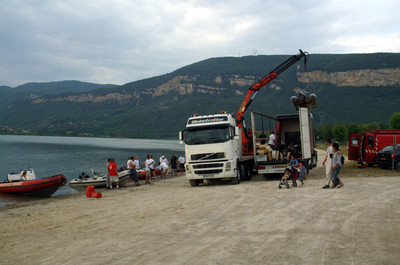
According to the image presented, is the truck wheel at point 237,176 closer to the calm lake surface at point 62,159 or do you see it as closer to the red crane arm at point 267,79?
the red crane arm at point 267,79

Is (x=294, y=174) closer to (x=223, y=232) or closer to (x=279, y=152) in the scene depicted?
(x=279, y=152)

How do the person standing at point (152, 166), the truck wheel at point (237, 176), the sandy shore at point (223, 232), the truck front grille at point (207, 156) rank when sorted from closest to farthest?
the sandy shore at point (223, 232), the truck front grille at point (207, 156), the truck wheel at point (237, 176), the person standing at point (152, 166)

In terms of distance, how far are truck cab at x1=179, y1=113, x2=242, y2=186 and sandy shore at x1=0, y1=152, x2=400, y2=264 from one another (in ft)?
17.1

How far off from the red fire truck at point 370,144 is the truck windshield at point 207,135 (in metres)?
10.7

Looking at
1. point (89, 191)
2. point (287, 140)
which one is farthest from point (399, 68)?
point (89, 191)

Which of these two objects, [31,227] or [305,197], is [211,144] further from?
[31,227]

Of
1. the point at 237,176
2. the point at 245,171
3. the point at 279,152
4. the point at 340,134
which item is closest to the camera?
the point at 237,176

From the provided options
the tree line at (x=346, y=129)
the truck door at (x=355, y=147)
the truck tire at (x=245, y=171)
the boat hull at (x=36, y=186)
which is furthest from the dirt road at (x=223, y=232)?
the tree line at (x=346, y=129)

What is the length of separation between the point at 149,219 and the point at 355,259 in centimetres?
574

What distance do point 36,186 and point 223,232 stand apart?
55.8 feet

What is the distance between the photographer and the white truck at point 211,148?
17.7m

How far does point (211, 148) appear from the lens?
17781mm

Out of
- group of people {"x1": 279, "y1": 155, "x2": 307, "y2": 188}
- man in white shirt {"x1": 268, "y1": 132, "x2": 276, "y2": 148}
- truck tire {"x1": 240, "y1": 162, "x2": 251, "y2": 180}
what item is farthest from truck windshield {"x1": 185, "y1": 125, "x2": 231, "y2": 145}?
man in white shirt {"x1": 268, "y1": 132, "x2": 276, "y2": 148}

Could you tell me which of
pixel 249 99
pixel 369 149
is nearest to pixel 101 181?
pixel 249 99
